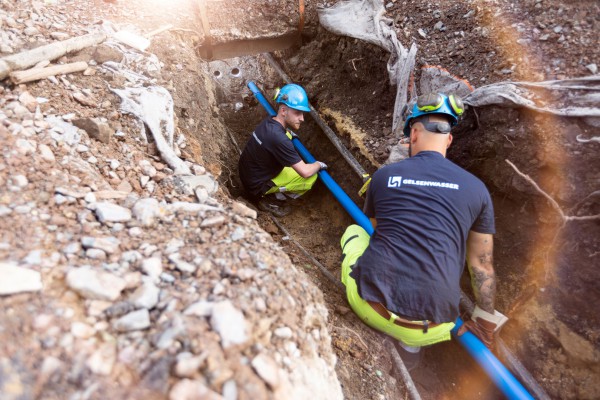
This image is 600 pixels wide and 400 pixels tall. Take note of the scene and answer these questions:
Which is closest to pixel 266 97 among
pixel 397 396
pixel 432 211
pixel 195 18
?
pixel 195 18

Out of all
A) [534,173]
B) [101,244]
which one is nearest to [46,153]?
[101,244]

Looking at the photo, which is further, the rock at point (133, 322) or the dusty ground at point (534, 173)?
the dusty ground at point (534, 173)

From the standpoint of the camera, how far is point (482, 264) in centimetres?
248

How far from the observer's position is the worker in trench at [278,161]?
12.3 ft

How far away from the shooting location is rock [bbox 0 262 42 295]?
4.26ft

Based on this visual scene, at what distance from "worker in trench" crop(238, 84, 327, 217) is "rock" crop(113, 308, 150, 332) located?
8.32 ft

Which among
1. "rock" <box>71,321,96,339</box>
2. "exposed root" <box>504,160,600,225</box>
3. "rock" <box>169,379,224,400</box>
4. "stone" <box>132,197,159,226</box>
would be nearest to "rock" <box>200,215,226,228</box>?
"stone" <box>132,197,159,226</box>

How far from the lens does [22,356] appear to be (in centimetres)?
117

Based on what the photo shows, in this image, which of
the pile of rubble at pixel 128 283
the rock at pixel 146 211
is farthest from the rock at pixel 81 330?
the rock at pixel 146 211

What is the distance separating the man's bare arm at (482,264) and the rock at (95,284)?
2.16m

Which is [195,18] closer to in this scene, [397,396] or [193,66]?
[193,66]

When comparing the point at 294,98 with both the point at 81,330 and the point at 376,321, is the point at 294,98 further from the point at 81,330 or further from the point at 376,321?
the point at 81,330

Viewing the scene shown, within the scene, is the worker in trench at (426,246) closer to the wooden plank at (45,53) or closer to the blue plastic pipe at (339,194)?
the blue plastic pipe at (339,194)

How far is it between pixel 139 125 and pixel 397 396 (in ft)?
8.56
